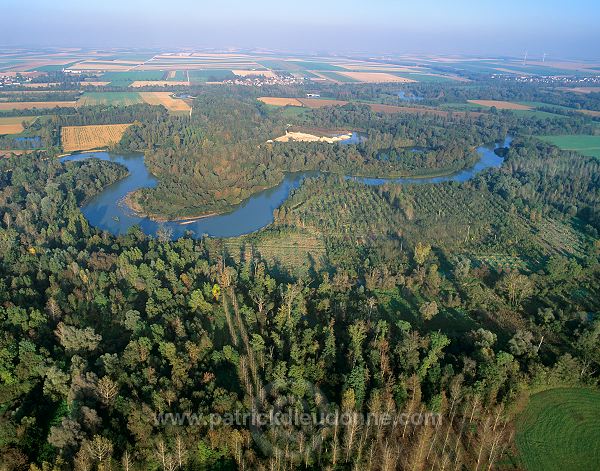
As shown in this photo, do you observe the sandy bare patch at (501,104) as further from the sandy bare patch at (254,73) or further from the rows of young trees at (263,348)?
the rows of young trees at (263,348)

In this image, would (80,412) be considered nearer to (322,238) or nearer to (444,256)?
(322,238)

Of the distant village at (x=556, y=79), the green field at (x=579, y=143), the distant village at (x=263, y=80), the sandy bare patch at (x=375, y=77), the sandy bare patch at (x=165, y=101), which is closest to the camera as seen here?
the green field at (x=579, y=143)

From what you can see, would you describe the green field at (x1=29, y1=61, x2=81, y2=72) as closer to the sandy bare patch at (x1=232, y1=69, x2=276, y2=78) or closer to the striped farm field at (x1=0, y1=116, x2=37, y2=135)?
the sandy bare patch at (x1=232, y1=69, x2=276, y2=78)

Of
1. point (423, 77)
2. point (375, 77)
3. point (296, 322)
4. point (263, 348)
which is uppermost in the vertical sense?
point (423, 77)

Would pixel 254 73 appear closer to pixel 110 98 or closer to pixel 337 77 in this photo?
pixel 337 77

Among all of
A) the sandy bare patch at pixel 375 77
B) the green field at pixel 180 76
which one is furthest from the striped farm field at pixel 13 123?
the sandy bare patch at pixel 375 77

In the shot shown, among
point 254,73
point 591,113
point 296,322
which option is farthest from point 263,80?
point 296,322
